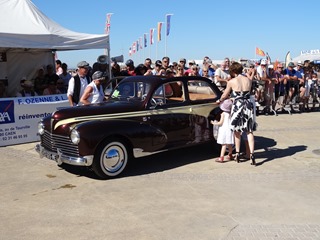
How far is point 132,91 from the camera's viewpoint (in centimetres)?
677

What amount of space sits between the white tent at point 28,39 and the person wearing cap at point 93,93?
2.63m

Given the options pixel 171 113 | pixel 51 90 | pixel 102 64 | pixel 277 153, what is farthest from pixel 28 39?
pixel 277 153

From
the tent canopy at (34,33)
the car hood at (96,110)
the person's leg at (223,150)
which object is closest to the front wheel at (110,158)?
the car hood at (96,110)

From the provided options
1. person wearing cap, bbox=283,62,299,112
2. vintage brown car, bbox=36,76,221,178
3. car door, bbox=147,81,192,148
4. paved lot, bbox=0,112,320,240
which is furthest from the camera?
person wearing cap, bbox=283,62,299,112

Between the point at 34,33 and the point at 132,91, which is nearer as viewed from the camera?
the point at 132,91

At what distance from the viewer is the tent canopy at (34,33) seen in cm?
→ 880

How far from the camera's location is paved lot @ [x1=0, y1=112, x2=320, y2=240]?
4.05 m

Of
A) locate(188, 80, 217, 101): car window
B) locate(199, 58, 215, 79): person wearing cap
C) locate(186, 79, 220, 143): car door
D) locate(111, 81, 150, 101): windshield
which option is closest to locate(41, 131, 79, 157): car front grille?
locate(111, 81, 150, 101): windshield

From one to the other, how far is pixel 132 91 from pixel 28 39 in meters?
3.69

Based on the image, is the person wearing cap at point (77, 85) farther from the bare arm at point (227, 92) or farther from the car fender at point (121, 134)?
the bare arm at point (227, 92)

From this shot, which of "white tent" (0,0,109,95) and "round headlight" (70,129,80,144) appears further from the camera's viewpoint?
"white tent" (0,0,109,95)

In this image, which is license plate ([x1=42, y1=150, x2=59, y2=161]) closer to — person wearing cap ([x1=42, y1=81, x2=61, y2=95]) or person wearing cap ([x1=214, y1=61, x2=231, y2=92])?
person wearing cap ([x1=42, y1=81, x2=61, y2=95])

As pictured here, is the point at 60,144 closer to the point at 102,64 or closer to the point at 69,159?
the point at 69,159

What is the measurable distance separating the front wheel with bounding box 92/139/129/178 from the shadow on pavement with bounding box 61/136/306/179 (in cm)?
20
